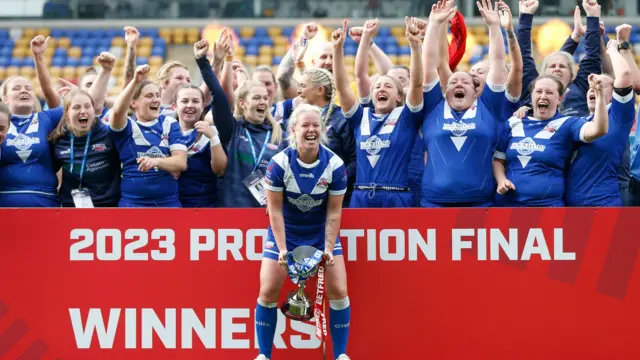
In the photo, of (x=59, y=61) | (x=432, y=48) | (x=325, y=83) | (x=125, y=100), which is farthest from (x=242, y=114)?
(x=59, y=61)

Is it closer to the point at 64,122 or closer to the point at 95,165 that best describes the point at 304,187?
the point at 95,165

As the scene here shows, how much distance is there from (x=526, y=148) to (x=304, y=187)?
1692mm

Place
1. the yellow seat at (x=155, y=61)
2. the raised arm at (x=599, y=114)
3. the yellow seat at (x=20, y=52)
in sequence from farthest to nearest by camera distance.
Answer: the yellow seat at (x=20, y=52)
the yellow seat at (x=155, y=61)
the raised arm at (x=599, y=114)

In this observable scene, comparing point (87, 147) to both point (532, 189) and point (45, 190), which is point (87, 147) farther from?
point (532, 189)

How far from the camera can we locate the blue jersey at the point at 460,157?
21.8ft

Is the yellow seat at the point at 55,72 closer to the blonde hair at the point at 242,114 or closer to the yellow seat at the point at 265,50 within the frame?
the yellow seat at the point at 265,50

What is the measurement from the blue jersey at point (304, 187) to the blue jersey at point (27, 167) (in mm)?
1848

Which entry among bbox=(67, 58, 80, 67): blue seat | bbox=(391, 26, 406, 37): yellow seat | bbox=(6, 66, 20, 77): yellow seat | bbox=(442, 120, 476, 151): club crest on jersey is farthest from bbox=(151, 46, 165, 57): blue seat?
bbox=(442, 120, 476, 151): club crest on jersey

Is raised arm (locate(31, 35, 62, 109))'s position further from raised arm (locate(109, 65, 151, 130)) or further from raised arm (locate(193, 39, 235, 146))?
raised arm (locate(193, 39, 235, 146))

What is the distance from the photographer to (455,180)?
21.8 feet

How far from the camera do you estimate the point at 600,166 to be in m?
6.70

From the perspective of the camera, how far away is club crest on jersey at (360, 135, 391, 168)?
6.88 metres

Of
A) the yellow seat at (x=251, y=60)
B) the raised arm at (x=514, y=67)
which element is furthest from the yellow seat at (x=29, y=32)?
the raised arm at (x=514, y=67)

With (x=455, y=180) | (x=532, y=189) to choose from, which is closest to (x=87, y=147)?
(x=455, y=180)
